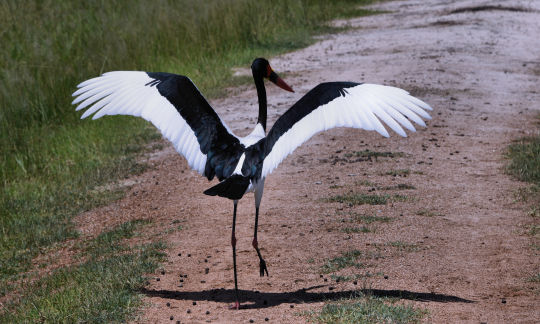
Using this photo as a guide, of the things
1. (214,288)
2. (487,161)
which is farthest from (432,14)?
(214,288)

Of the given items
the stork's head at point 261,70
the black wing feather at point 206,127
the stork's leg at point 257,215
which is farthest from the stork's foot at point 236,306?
the stork's head at point 261,70

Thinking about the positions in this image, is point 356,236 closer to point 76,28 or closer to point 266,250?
point 266,250

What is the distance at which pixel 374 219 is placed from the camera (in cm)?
598

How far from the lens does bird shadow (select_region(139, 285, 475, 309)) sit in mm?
4570

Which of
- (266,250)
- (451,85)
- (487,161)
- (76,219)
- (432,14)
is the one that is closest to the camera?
(266,250)

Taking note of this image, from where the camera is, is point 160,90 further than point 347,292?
Yes

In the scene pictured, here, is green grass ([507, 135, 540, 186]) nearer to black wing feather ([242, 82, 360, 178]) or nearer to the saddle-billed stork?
the saddle-billed stork

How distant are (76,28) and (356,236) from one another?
7.40m

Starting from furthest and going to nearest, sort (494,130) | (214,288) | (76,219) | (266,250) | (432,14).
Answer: (432,14), (494,130), (76,219), (266,250), (214,288)

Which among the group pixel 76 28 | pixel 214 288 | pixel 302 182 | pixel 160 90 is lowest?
pixel 214 288

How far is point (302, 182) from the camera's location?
704 cm

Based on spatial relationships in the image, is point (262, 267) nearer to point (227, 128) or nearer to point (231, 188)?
point (231, 188)

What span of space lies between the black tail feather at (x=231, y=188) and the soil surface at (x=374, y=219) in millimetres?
709

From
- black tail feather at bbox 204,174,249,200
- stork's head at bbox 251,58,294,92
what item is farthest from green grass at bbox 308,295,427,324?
stork's head at bbox 251,58,294,92
